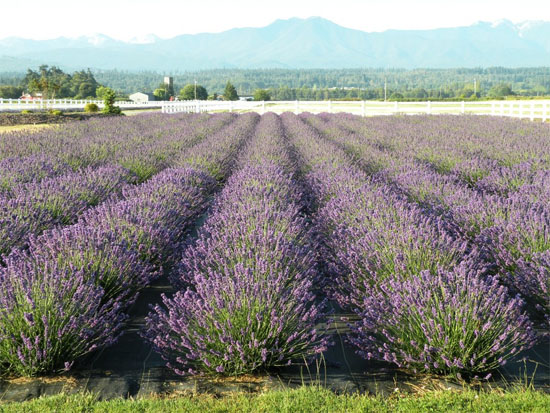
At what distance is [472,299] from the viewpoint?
9.82 ft

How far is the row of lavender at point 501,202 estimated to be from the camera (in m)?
3.76

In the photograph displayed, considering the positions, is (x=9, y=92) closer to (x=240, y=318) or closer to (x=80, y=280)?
(x=80, y=280)

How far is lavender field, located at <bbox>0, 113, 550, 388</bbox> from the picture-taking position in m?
2.92

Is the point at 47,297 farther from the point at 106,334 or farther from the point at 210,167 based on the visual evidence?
the point at 210,167

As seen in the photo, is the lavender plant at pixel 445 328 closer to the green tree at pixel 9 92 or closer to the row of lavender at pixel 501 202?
the row of lavender at pixel 501 202

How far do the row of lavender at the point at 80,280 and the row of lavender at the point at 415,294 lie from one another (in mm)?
A: 1402

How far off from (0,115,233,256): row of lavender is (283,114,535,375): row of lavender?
251 centimetres

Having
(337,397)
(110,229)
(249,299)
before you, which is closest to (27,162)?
(110,229)

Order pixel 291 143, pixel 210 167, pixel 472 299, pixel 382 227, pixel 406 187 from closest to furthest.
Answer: pixel 472 299, pixel 382 227, pixel 406 187, pixel 210 167, pixel 291 143

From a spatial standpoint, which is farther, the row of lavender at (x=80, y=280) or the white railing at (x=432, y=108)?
the white railing at (x=432, y=108)

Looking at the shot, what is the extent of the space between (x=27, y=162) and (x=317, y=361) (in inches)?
229

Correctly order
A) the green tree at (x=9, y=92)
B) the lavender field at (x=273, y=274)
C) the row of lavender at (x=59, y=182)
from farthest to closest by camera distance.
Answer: the green tree at (x=9, y=92), the row of lavender at (x=59, y=182), the lavender field at (x=273, y=274)

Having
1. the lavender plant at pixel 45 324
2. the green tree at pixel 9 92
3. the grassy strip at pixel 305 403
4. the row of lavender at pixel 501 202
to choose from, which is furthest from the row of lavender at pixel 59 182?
the green tree at pixel 9 92

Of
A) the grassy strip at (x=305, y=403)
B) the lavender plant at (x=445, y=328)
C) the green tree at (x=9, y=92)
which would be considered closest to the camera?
the grassy strip at (x=305, y=403)
